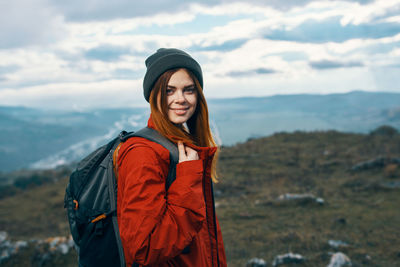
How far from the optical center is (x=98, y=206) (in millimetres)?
1812

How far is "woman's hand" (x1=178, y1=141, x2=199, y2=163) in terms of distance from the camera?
6.07ft

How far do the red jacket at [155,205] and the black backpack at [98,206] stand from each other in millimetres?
52

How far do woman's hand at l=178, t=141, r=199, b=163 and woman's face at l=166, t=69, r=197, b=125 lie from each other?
28 cm

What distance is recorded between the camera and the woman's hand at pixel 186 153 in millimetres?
1851

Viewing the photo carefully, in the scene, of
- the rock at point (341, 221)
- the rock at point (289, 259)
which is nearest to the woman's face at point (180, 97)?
the rock at point (289, 259)

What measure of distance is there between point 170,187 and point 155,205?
6.3 inches

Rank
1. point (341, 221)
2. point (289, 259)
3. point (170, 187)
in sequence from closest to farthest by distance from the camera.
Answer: point (170, 187) < point (289, 259) < point (341, 221)

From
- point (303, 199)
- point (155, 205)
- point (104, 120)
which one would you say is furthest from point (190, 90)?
point (104, 120)

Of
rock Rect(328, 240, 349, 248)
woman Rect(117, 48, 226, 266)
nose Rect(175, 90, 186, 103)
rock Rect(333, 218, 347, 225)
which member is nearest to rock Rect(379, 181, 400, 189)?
rock Rect(333, 218, 347, 225)

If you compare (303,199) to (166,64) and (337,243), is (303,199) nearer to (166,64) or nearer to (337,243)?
(337,243)

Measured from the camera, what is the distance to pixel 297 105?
199 meters

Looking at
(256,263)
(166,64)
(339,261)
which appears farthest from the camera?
(256,263)

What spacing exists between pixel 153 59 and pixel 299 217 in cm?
816

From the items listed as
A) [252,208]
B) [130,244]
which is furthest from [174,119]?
[252,208]
